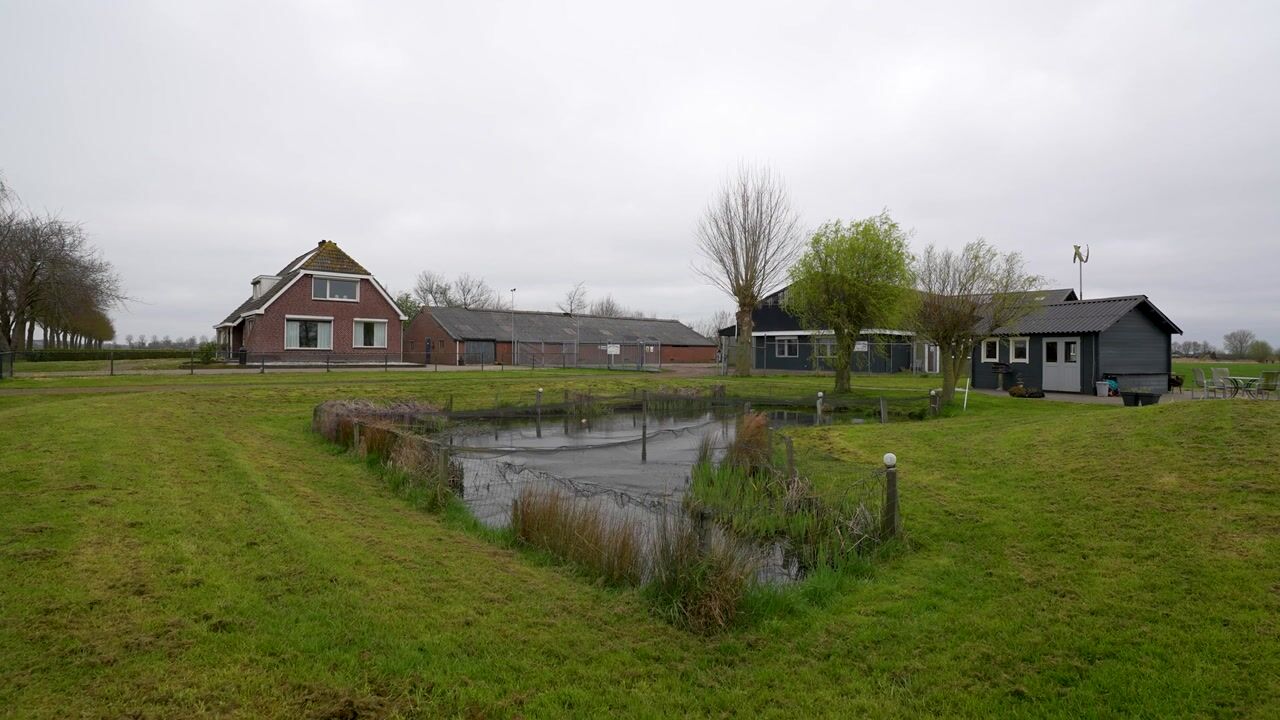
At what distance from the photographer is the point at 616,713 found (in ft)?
14.0

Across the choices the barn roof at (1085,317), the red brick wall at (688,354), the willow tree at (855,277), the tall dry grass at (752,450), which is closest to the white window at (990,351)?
the barn roof at (1085,317)

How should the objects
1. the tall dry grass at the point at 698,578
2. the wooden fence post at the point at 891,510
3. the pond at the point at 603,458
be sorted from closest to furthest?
the tall dry grass at the point at 698,578 < the wooden fence post at the point at 891,510 < the pond at the point at 603,458

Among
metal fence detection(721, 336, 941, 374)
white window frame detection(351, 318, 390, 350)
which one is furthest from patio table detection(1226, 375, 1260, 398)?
white window frame detection(351, 318, 390, 350)

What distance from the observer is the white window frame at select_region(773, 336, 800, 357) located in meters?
44.5

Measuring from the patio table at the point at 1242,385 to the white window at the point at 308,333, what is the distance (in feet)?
125

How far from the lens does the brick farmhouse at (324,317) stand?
36.9 meters

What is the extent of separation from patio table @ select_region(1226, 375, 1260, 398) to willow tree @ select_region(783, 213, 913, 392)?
10.3m

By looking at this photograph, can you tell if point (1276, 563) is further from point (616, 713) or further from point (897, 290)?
point (897, 290)

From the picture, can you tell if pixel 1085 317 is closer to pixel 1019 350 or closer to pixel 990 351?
pixel 1019 350

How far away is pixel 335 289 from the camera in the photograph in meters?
39.2

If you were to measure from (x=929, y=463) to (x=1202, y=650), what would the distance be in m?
7.39

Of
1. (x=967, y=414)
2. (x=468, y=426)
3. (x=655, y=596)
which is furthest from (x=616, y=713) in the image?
(x=967, y=414)

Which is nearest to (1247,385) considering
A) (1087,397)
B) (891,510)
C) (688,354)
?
(1087,397)

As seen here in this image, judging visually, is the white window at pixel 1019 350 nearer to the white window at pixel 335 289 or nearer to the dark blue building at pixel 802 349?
the dark blue building at pixel 802 349
